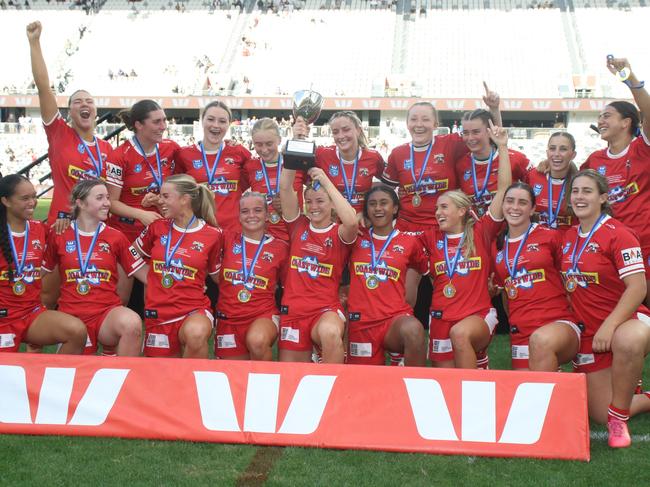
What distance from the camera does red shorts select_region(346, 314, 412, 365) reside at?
431cm

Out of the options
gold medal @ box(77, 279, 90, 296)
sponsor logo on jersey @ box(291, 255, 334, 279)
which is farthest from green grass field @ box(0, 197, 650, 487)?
sponsor logo on jersey @ box(291, 255, 334, 279)

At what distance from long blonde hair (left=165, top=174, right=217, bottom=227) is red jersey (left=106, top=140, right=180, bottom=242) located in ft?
2.60

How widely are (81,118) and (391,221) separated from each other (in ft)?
7.95

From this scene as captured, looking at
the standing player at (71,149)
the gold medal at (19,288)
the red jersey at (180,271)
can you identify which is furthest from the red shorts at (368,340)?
the standing player at (71,149)

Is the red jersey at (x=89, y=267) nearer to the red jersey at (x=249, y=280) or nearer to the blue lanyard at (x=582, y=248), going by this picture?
the red jersey at (x=249, y=280)

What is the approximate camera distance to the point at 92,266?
4.38 meters

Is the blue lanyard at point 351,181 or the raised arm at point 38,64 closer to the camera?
the raised arm at point 38,64

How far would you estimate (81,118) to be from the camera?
5.02 meters

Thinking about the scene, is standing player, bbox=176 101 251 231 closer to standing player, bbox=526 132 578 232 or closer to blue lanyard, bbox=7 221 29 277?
blue lanyard, bbox=7 221 29 277

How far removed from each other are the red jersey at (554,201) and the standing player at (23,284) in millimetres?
3299

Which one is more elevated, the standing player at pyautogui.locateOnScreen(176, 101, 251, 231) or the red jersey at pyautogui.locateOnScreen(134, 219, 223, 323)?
the standing player at pyautogui.locateOnScreen(176, 101, 251, 231)

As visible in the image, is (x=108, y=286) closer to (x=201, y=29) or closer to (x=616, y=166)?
(x=616, y=166)

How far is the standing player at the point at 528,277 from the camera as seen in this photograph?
408cm

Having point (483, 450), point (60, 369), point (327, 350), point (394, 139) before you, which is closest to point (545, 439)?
point (483, 450)
